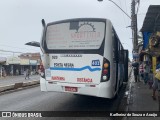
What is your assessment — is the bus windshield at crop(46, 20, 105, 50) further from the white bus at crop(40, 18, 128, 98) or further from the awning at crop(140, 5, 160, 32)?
the awning at crop(140, 5, 160, 32)

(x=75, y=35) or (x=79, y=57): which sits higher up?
(x=75, y=35)

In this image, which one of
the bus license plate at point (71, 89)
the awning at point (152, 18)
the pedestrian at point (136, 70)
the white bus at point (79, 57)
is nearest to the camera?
the white bus at point (79, 57)

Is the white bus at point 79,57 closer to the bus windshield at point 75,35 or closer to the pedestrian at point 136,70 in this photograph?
the bus windshield at point 75,35

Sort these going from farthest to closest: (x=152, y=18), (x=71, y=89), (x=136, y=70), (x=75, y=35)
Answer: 1. (x=136, y=70)
2. (x=152, y=18)
3. (x=75, y=35)
4. (x=71, y=89)

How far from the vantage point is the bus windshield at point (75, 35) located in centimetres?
946

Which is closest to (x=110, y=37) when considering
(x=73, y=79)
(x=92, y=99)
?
(x=73, y=79)

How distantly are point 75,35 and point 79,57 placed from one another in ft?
2.58

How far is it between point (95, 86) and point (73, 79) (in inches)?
32.7

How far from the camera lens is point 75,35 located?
9781mm

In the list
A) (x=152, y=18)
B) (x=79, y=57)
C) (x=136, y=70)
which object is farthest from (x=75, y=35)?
(x=136, y=70)

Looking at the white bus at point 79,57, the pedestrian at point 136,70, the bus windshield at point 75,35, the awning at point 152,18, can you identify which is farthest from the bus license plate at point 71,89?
the pedestrian at point 136,70

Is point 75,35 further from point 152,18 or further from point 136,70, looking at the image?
point 136,70

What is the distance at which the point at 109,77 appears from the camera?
9.18 meters

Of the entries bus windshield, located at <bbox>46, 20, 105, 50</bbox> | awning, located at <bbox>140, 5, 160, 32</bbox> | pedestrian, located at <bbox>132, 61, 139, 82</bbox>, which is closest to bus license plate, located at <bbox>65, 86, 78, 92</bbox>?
bus windshield, located at <bbox>46, 20, 105, 50</bbox>
